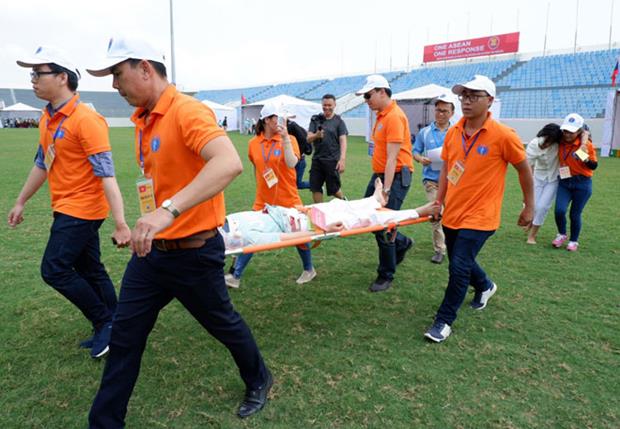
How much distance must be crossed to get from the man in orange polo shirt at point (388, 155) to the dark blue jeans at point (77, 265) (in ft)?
8.20

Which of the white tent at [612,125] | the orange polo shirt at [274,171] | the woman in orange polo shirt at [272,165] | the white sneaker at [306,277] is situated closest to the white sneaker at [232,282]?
the woman in orange polo shirt at [272,165]

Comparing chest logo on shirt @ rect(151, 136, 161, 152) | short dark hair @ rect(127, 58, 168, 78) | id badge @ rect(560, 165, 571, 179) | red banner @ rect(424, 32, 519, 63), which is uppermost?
red banner @ rect(424, 32, 519, 63)

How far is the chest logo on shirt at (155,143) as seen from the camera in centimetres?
216

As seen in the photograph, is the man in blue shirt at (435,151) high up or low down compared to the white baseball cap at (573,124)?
down

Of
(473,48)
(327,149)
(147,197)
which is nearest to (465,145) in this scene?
(147,197)

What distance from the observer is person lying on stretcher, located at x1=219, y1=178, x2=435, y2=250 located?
377 centimetres

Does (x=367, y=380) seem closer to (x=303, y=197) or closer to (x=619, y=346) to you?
(x=619, y=346)

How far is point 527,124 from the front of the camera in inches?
895

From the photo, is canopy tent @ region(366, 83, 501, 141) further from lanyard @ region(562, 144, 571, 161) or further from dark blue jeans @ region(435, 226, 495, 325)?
dark blue jeans @ region(435, 226, 495, 325)

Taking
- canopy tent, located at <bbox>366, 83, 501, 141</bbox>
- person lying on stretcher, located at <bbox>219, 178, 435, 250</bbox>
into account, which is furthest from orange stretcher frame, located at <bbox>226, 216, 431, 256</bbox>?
canopy tent, located at <bbox>366, 83, 501, 141</bbox>

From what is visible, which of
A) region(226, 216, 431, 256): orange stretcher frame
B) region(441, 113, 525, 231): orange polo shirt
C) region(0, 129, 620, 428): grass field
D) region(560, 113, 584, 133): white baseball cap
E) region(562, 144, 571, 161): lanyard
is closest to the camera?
region(0, 129, 620, 428): grass field

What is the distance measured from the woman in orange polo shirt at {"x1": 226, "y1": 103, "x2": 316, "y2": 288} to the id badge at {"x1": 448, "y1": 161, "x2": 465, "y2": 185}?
149cm

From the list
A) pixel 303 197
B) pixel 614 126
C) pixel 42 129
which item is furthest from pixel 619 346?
pixel 614 126

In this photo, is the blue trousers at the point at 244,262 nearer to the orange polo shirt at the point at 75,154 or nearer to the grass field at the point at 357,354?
the grass field at the point at 357,354
